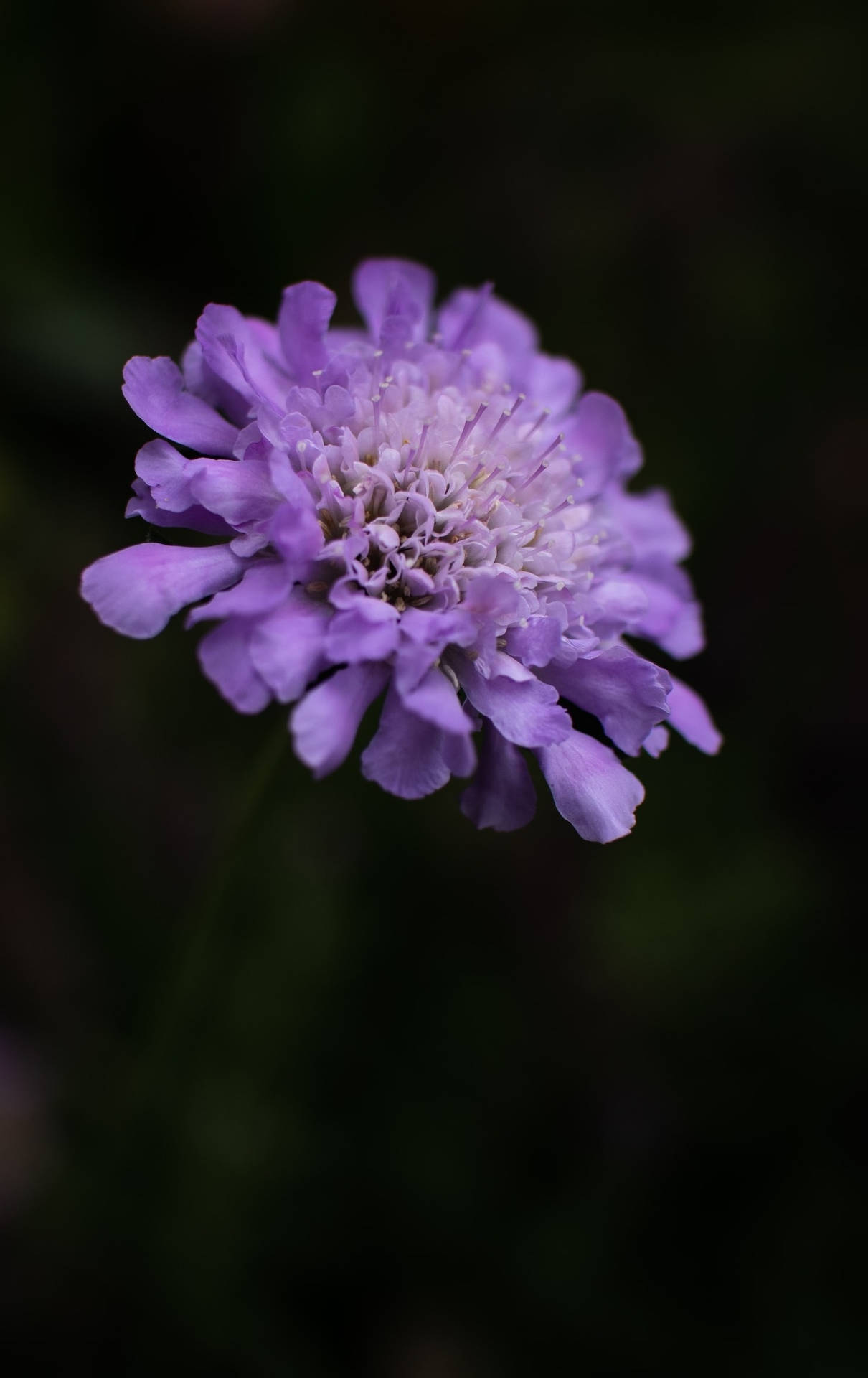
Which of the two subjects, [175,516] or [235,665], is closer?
[235,665]

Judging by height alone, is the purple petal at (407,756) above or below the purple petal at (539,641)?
below

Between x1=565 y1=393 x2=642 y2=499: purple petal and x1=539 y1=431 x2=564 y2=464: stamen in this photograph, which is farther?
x1=565 y1=393 x2=642 y2=499: purple petal

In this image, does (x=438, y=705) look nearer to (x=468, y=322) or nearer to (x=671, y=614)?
(x=671, y=614)

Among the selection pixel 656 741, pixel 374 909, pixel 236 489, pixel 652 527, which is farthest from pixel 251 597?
pixel 374 909

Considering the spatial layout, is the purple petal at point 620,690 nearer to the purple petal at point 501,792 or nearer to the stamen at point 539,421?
→ the purple petal at point 501,792

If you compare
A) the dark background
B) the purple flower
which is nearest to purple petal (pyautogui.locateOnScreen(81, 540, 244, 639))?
the purple flower

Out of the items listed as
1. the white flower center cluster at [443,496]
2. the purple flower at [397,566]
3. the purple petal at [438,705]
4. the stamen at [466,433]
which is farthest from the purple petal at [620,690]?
the stamen at [466,433]

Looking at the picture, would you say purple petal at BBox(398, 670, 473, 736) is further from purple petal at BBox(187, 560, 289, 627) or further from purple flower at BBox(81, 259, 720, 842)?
purple petal at BBox(187, 560, 289, 627)
